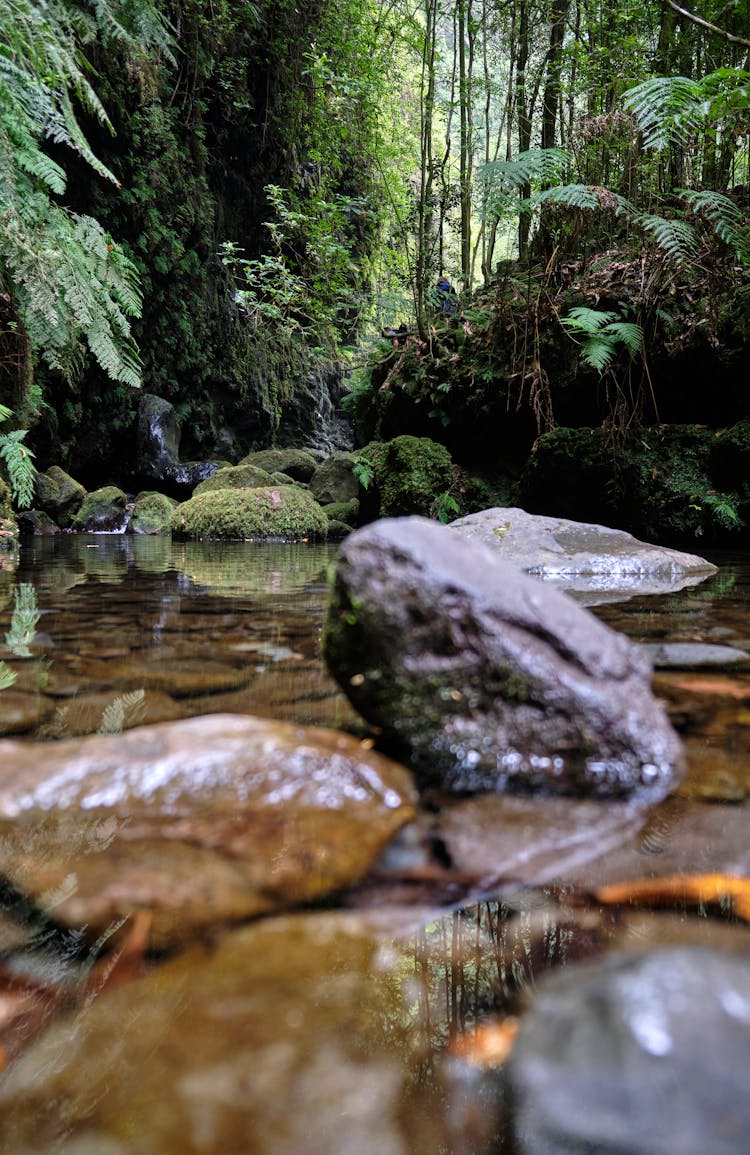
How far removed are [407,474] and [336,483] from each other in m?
4.18

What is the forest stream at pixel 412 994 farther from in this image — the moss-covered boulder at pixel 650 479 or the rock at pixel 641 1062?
the moss-covered boulder at pixel 650 479

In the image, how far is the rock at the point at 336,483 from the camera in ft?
36.9

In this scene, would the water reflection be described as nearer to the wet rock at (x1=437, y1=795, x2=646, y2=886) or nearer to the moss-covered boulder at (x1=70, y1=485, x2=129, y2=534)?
the wet rock at (x1=437, y1=795, x2=646, y2=886)

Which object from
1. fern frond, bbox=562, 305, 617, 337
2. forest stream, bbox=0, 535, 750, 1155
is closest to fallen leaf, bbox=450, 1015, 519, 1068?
forest stream, bbox=0, 535, 750, 1155

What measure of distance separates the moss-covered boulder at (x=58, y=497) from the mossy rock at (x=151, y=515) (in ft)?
2.78

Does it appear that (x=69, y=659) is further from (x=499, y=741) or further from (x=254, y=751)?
(x=499, y=741)

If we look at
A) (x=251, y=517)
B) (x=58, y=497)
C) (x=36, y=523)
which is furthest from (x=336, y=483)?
(x=36, y=523)

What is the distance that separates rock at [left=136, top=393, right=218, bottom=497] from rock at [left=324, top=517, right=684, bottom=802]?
39.3 ft

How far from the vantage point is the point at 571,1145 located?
1.80 feet

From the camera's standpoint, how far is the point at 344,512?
33.2 feet

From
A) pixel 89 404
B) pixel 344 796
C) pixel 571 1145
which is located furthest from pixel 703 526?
pixel 89 404

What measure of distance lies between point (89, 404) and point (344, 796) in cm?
1261

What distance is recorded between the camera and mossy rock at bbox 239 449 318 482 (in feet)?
42.1

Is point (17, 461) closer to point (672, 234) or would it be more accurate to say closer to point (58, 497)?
point (58, 497)
